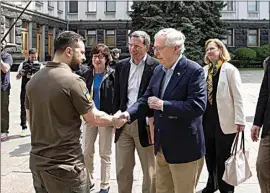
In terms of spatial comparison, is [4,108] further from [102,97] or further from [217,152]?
[217,152]

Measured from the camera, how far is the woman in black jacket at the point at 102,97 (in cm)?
546

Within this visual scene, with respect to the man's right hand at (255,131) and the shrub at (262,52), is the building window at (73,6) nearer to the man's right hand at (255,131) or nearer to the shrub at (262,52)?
the shrub at (262,52)

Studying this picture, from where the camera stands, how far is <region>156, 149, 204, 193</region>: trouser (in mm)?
3773

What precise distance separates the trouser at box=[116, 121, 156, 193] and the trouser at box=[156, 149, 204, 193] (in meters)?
0.71

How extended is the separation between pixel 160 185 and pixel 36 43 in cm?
3300

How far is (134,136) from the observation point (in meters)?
4.68

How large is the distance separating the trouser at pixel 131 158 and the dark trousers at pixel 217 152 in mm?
915

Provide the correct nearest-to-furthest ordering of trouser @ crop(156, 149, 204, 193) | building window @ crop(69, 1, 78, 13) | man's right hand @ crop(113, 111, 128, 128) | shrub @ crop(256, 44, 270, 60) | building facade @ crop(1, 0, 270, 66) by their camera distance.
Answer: trouser @ crop(156, 149, 204, 193) < man's right hand @ crop(113, 111, 128, 128) < shrub @ crop(256, 44, 270, 60) < building facade @ crop(1, 0, 270, 66) < building window @ crop(69, 1, 78, 13)

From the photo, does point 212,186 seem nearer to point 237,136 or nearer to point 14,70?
point 237,136

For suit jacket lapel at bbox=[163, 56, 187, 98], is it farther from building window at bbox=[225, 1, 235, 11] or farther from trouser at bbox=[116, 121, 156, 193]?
building window at bbox=[225, 1, 235, 11]

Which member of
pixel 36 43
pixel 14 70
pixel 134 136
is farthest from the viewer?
pixel 36 43

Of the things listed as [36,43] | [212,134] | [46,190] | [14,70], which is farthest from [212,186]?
[36,43]

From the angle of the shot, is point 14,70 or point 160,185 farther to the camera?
point 14,70

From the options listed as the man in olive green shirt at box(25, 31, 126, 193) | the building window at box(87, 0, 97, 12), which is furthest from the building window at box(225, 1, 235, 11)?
the man in olive green shirt at box(25, 31, 126, 193)
